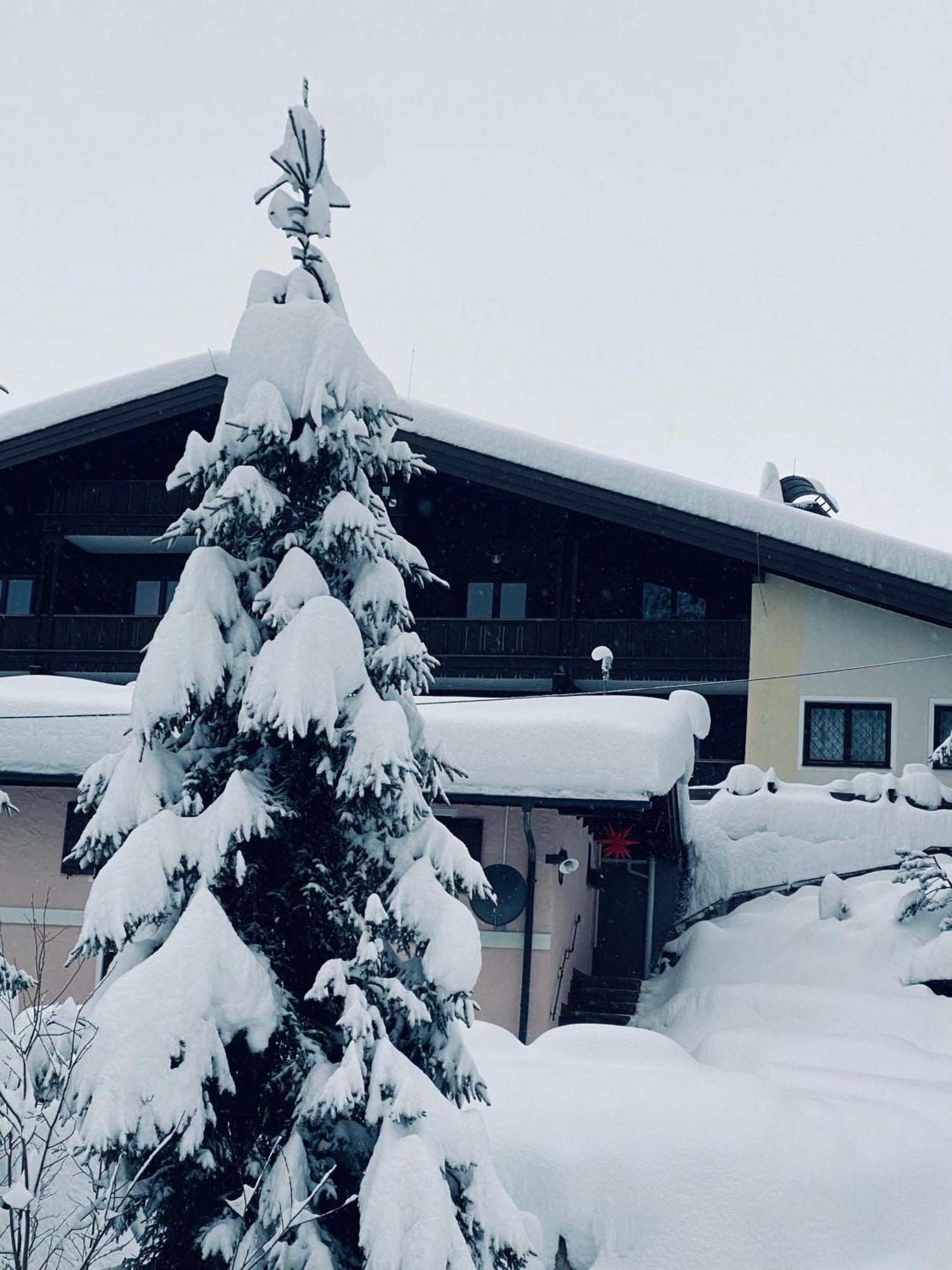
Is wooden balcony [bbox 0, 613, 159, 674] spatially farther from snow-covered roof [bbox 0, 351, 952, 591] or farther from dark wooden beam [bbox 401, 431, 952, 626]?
dark wooden beam [bbox 401, 431, 952, 626]

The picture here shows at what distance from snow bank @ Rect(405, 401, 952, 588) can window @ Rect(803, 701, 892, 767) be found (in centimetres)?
244

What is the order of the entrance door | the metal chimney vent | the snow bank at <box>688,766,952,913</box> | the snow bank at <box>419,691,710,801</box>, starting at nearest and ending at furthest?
1. the snow bank at <box>419,691,710,801</box>
2. the entrance door
3. the snow bank at <box>688,766,952,913</box>
4. the metal chimney vent

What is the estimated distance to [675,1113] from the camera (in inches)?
319

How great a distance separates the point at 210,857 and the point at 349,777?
680 mm

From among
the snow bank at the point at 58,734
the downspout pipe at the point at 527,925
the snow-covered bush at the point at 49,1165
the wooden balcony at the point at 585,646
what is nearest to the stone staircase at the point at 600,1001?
the downspout pipe at the point at 527,925

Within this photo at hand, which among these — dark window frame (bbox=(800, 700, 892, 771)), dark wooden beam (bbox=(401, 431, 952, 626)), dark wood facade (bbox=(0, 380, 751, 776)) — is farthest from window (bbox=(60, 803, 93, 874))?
dark window frame (bbox=(800, 700, 892, 771))

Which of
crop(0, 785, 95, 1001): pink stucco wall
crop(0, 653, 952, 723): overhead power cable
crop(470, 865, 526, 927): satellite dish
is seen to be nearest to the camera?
crop(470, 865, 526, 927): satellite dish

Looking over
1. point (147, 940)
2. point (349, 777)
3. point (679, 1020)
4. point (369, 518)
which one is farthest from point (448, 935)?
point (679, 1020)

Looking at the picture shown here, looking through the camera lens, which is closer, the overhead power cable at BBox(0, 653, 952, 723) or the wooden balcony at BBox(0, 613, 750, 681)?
the overhead power cable at BBox(0, 653, 952, 723)

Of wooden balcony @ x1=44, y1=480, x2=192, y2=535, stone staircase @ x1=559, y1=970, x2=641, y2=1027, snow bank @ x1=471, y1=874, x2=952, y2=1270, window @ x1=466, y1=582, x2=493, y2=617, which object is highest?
wooden balcony @ x1=44, y1=480, x2=192, y2=535

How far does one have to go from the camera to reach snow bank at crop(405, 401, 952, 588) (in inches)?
862

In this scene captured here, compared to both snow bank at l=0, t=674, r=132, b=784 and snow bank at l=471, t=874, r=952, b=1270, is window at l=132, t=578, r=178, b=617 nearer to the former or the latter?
snow bank at l=0, t=674, r=132, b=784

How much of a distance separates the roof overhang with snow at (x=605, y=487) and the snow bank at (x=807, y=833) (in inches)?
173

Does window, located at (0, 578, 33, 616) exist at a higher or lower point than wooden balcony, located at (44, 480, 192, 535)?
A: lower
